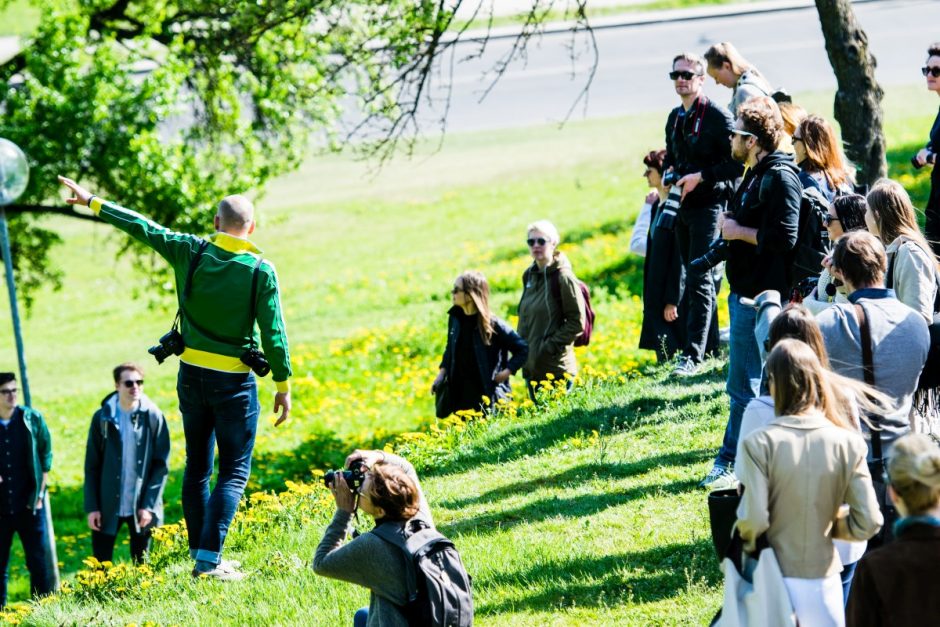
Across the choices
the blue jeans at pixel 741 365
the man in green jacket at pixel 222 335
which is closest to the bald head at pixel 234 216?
the man in green jacket at pixel 222 335

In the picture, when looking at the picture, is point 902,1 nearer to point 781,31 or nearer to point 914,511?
point 781,31

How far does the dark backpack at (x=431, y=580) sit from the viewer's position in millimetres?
4438

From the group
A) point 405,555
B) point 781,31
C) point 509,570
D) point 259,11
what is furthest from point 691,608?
point 781,31

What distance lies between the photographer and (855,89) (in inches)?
404

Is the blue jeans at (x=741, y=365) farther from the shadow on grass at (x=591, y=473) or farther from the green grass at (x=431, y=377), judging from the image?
the shadow on grass at (x=591, y=473)

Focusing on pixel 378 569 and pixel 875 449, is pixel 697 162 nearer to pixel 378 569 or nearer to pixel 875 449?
pixel 875 449

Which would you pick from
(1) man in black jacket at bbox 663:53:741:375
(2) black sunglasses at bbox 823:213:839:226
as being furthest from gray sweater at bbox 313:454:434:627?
(1) man in black jacket at bbox 663:53:741:375

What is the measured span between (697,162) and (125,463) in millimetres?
5047

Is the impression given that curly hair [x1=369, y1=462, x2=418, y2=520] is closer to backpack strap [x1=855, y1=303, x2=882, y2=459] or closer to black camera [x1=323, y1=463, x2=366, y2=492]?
black camera [x1=323, y1=463, x2=366, y2=492]

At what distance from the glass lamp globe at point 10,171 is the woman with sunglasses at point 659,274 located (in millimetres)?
5869

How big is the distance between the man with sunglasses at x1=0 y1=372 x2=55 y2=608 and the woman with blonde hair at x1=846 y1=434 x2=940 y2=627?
25.5 ft

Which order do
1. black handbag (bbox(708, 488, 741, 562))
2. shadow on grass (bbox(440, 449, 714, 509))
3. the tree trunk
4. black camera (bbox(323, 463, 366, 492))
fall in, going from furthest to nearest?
the tree trunk → shadow on grass (bbox(440, 449, 714, 509)) → black handbag (bbox(708, 488, 741, 562)) → black camera (bbox(323, 463, 366, 492))

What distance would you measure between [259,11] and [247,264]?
599 centimetres

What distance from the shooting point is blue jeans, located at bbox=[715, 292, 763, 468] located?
6.57 m
